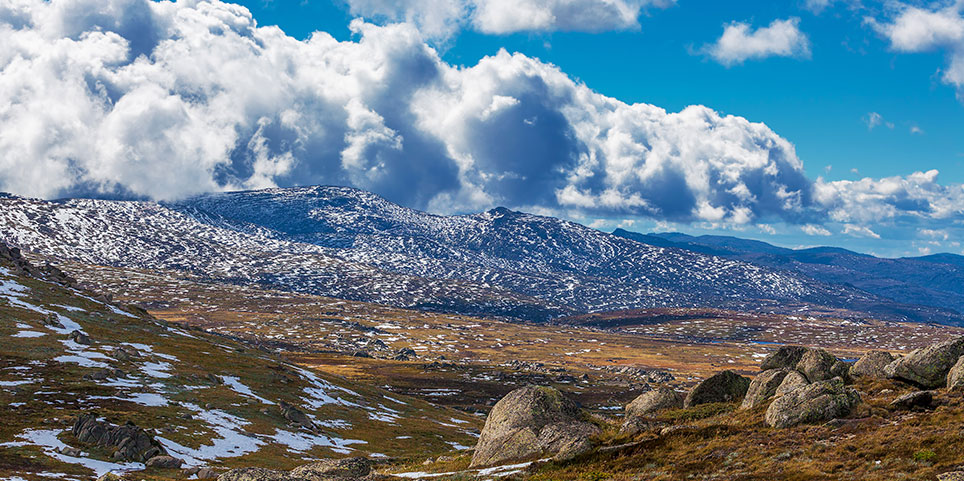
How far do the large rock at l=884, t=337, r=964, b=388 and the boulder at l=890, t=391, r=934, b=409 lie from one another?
7431mm

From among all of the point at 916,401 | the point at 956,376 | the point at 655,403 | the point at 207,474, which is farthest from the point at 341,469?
the point at 956,376

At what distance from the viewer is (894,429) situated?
38406mm

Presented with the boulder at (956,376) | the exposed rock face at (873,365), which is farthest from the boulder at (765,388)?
the boulder at (956,376)

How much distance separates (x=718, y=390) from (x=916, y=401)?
69.0ft

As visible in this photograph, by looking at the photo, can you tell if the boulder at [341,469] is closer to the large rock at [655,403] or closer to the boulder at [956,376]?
the large rock at [655,403]

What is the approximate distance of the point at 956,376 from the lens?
46219 millimetres

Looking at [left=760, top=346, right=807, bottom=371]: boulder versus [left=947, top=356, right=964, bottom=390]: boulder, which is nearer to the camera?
[left=947, top=356, right=964, bottom=390]: boulder

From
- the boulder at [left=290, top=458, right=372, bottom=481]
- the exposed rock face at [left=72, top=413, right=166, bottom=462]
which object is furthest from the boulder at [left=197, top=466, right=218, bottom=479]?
the exposed rock face at [left=72, top=413, right=166, bottom=462]

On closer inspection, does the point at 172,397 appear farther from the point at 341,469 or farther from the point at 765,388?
the point at 765,388

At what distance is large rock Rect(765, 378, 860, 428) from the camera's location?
42719 millimetres

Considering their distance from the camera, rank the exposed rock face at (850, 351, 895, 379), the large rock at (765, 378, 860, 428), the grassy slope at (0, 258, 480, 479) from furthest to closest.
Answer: the grassy slope at (0, 258, 480, 479)
the exposed rock face at (850, 351, 895, 379)
the large rock at (765, 378, 860, 428)

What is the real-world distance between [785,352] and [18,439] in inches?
3097

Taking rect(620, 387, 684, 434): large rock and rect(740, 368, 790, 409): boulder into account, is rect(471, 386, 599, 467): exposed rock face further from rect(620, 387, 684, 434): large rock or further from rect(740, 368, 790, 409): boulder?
rect(740, 368, 790, 409): boulder

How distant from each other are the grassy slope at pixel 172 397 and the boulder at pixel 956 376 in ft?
179
